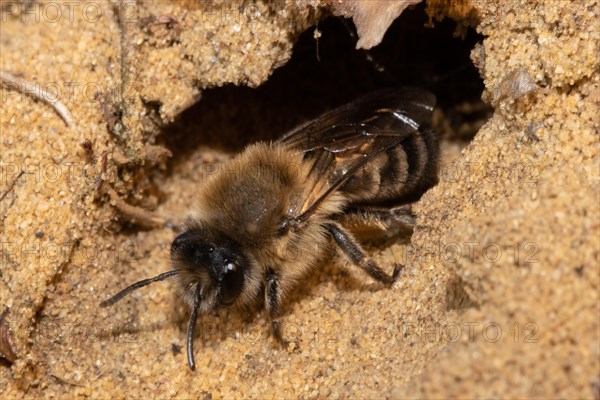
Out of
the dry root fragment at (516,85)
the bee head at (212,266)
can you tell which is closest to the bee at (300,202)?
the bee head at (212,266)

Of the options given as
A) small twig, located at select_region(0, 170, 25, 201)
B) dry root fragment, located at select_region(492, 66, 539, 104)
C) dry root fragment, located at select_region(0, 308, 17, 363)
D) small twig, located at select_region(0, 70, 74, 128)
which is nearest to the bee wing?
dry root fragment, located at select_region(492, 66, 539, 104)

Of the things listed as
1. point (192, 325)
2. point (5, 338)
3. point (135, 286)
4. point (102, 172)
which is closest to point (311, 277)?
point (192, 325)

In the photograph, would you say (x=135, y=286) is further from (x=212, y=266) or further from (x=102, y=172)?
(x=102, y=172)

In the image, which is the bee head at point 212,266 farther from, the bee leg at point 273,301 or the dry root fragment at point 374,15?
the dry root fragment at point 374,15

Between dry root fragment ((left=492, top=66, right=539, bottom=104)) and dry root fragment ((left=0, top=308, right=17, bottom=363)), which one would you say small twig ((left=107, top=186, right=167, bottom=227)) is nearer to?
dry root fragment ((left=0, top=308, right=17, bottom=363))

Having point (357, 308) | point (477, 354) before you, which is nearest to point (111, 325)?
point (357, 308)

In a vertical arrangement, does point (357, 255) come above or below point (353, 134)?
below
